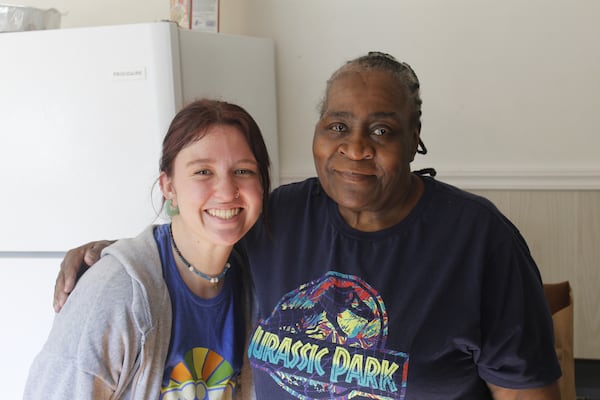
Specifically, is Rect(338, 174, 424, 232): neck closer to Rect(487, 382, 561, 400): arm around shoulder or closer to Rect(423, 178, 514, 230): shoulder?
Rect(423, 178, 514, 230): shoulder

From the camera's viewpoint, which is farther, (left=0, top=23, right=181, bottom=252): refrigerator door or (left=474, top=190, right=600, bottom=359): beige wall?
(left=474, top=190, right=600, bottom=359): beige wall

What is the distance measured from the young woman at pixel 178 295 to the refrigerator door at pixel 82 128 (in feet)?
1.65

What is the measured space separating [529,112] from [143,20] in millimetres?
1441

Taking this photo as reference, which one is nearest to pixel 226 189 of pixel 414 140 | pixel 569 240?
pixel 414 140

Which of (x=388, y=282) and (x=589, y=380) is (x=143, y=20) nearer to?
(x=388, y=282)

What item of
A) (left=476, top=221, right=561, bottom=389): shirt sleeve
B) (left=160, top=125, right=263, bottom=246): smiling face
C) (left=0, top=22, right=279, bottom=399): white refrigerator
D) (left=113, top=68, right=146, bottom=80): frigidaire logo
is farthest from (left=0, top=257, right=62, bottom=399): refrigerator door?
(left=476, top=221, right=561, bottom=389): shirt sleeve

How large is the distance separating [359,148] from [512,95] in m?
1.14

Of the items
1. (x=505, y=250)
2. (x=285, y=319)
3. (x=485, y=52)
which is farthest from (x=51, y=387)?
(x=485, y=52)

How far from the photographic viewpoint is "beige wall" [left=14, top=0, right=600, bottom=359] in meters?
1.83

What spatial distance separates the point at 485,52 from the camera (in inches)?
73.7

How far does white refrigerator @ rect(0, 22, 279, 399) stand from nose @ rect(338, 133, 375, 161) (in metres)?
0.72

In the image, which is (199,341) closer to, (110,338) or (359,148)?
(110,338)

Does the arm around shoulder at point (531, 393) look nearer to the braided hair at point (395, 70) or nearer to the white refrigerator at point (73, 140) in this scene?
the braided hair at point (395, 70)

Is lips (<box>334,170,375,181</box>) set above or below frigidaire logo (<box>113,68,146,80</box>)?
below
